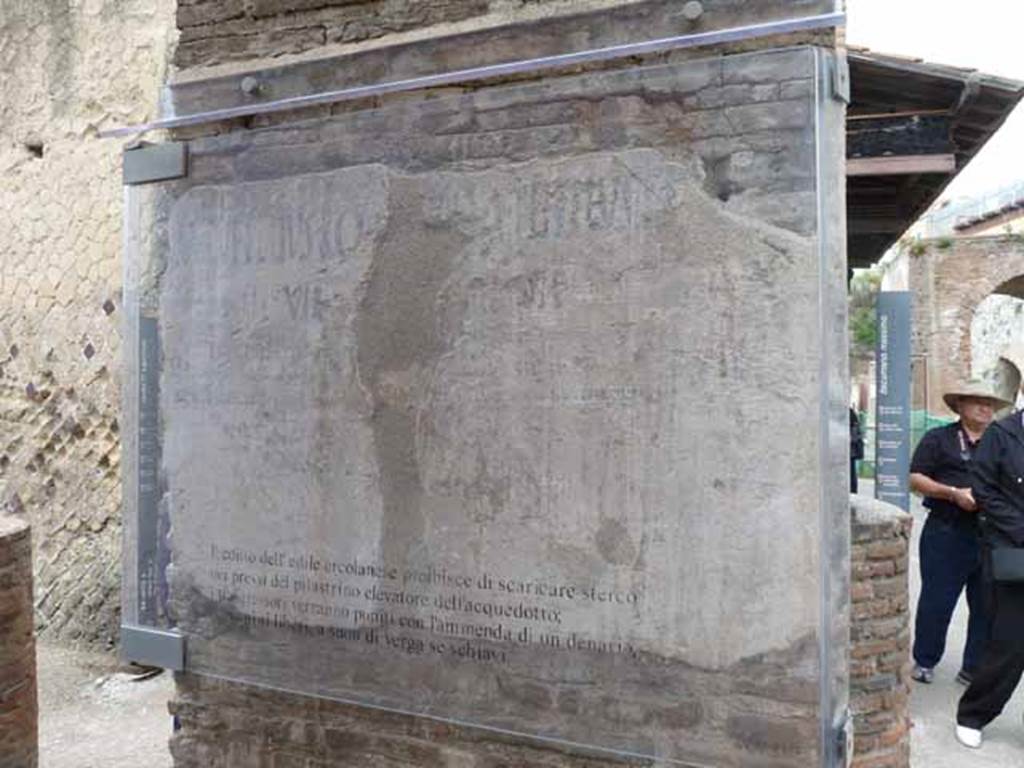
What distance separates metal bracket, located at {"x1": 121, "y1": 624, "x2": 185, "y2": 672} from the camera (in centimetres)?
342

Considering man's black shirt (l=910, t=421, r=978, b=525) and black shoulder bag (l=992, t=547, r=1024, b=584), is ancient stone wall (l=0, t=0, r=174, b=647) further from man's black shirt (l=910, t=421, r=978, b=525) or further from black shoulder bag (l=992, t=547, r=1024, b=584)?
black shoulder bag (l=992, t=547, r=1024, b=584)

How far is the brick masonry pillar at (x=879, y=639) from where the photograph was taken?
355 cm

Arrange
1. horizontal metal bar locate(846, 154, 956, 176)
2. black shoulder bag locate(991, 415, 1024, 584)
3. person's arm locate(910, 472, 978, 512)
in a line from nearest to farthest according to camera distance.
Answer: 1. black shoulder bag locate(991, 415, 1024, 584)
2. person's arm locate(910, 472, 978, 512)
3. horizontal metal bar locate(846, 154, 956, 176)

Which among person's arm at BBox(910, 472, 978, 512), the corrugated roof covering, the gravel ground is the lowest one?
the gravel ground

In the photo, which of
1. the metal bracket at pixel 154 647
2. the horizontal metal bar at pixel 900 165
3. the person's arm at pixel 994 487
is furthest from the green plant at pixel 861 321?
the metal bracket at pixel 154 647

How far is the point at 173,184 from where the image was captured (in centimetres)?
341

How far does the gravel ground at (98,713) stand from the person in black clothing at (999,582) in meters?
3.54

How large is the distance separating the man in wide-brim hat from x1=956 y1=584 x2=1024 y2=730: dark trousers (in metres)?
0.69

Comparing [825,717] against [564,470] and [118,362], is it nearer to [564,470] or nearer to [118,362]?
[564,470]

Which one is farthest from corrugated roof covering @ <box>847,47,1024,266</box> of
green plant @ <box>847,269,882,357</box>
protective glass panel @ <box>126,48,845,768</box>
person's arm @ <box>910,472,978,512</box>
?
green plant @ <box>847,269,882,357</box>

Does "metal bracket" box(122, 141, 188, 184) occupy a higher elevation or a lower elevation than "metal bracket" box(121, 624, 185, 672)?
higher

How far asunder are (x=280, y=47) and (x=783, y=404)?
2.01 meters

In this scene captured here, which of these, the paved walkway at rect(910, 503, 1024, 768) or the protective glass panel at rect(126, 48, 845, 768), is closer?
the protective glass panel at rect(126, 48, 845, 768)

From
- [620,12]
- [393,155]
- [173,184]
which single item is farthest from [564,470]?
[173,184]
